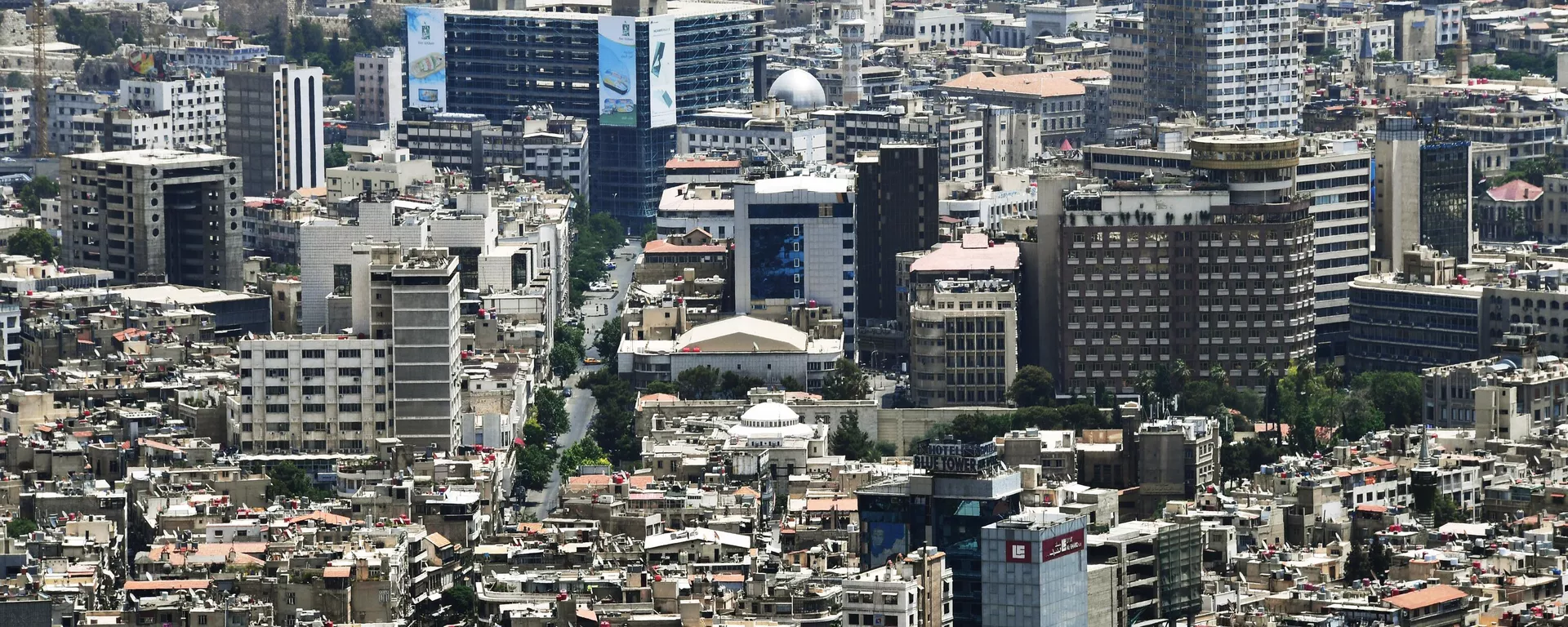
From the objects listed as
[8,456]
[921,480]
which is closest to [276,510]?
[8,456]

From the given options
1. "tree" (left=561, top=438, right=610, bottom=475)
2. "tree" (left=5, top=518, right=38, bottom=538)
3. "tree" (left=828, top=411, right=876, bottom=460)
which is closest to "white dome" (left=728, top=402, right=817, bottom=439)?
"tree" (left=828, top=411, right=876, bottom=460)

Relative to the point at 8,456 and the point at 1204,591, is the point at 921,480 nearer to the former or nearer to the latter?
the point at 1204,591

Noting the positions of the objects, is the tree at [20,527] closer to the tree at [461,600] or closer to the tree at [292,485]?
the tree at [292,485]

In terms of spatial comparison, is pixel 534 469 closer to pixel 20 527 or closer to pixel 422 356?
pixel 422 356

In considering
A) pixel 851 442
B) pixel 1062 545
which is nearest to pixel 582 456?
pixel 851 442

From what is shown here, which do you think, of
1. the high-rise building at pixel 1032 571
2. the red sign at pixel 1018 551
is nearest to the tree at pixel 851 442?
the high-rise building at pixel 1032 571
